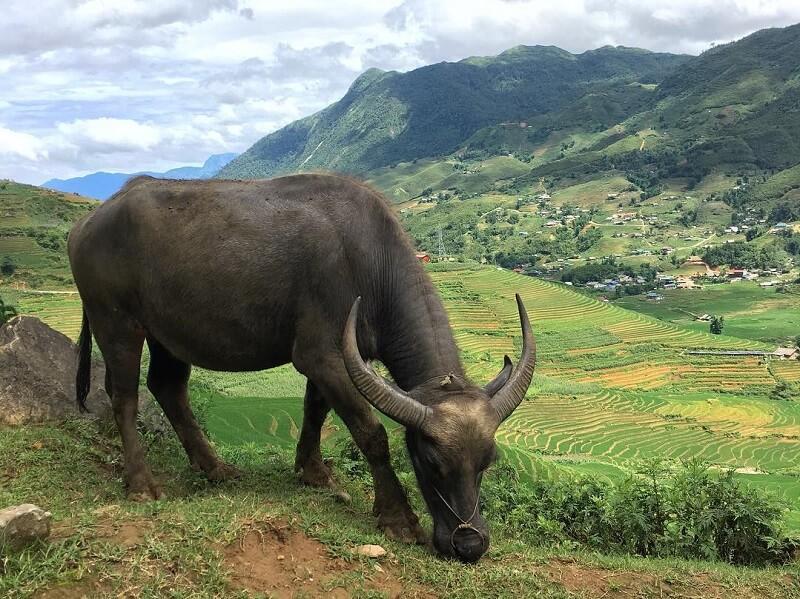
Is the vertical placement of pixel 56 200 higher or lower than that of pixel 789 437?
higher

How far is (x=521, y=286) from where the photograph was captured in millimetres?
107125

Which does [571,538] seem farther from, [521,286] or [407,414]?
[521,286]

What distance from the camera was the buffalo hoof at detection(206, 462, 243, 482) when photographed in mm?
7422

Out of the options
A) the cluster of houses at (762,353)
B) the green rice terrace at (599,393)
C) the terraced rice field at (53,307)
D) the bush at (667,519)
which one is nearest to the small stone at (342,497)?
the bush at (667,519)

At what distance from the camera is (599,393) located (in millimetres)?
67312

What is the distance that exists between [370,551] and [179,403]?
3626mm

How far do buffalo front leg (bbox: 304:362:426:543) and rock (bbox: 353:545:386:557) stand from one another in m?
0.65

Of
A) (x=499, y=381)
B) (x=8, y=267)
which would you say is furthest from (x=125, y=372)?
(x=8, y=267)

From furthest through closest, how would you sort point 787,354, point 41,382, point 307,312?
point 787,354 → point 41,382 → point 307,312

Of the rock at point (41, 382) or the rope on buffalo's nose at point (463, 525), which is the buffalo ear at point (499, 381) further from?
the rock at point (41, 382)

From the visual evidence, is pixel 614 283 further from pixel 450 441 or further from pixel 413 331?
pixel 450 441

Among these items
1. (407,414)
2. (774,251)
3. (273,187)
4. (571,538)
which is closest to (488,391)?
(407,414)

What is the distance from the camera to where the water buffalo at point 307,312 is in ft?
17.0

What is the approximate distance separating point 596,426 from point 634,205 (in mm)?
136151
